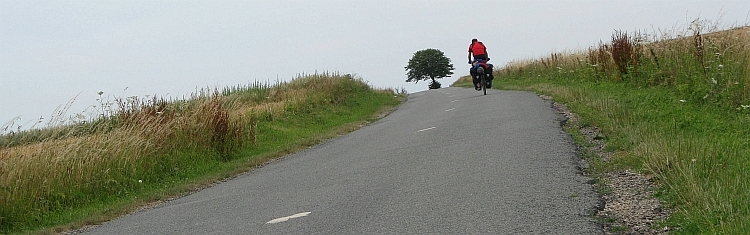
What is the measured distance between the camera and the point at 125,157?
41.5 feet

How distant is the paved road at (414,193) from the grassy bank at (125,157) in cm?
111

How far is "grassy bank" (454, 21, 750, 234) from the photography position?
5.95 metres

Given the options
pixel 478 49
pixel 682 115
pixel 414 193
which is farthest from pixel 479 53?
pixel 414 193

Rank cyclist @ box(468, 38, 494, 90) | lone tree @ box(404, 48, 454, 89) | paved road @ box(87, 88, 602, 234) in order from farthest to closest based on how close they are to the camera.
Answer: lone tree @ box(404, 48, 454, 89) → cyclist @ box(468, 38, 494, 90) → paved road @ box(87, 88, 602, 234)

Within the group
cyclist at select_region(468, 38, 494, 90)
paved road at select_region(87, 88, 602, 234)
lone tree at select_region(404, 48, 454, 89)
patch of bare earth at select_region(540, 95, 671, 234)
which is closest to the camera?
patch of bare earth at select_region(540, 95, 671, 234)

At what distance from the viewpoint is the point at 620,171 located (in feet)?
26.6

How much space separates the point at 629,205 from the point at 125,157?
863 cm

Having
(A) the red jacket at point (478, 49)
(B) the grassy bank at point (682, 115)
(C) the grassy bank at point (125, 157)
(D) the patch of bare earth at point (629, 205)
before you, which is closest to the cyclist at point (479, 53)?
(A) the red jacket at point (478, 49)

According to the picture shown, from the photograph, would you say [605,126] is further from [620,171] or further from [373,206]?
[373,206]

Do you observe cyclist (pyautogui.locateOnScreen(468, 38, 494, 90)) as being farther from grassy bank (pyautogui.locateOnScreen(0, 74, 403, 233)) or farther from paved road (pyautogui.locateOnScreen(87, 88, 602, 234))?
paved road (pyautogui.locateOnScreen(87, 88, 602, 234))

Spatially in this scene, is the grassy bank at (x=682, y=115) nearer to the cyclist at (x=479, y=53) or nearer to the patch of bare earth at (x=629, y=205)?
the patch of bare earth at (x=629, y=205)

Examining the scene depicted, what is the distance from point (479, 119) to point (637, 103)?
2969mm

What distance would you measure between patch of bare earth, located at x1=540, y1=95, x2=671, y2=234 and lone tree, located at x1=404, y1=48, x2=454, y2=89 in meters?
94.9

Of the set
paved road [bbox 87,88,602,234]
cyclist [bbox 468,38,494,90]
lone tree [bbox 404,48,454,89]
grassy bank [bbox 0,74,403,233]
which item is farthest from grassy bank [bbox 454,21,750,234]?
lone tree [bbox 404,48,454,89]
